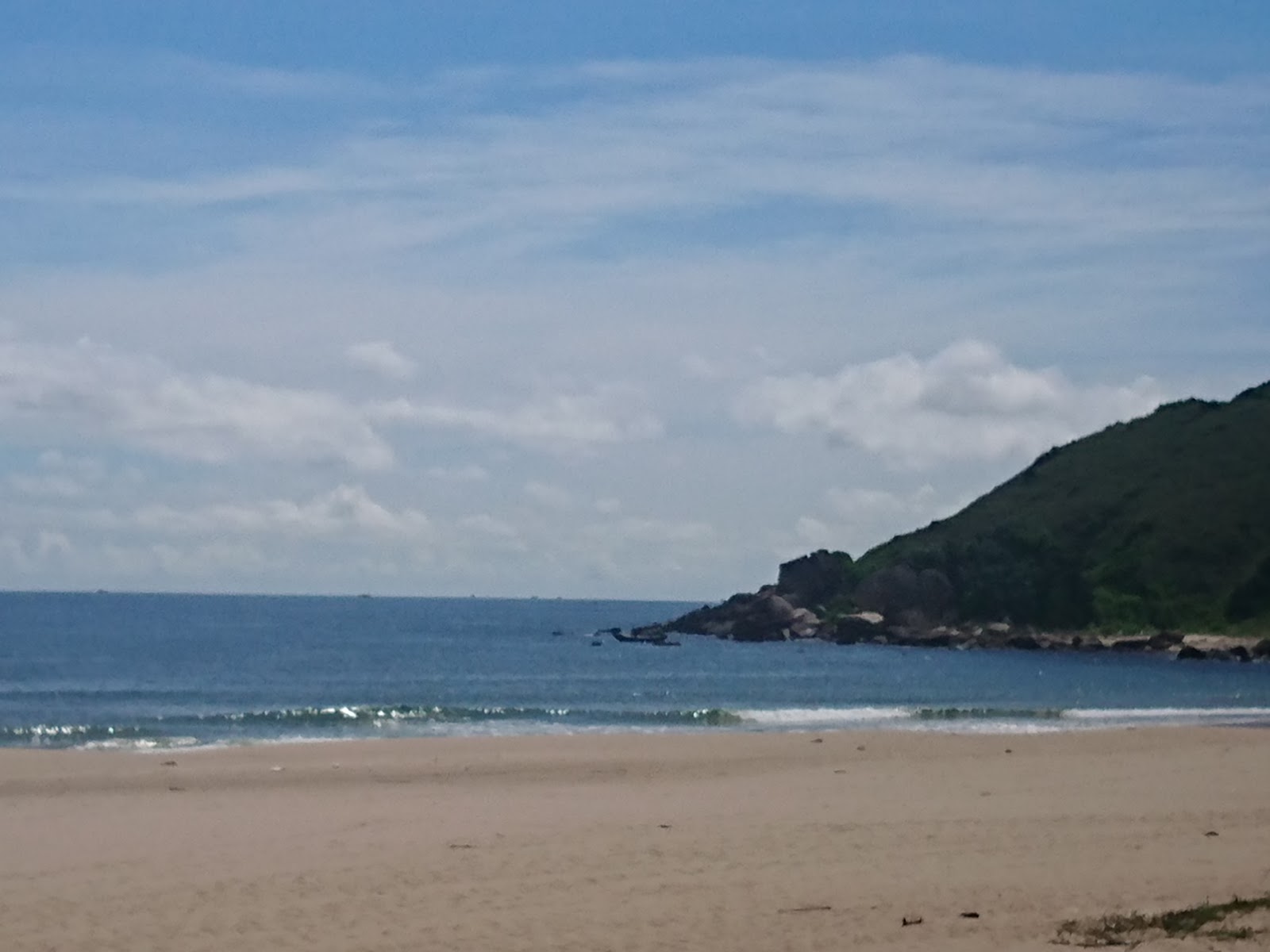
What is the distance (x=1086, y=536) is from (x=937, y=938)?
129339mm

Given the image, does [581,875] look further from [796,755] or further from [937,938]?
[796,755]

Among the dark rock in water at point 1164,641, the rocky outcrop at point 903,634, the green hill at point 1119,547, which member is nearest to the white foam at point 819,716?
the rocky outcrop at point 903,634

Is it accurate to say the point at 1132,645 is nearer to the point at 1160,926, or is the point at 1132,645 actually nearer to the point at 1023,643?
the point at 1023,643

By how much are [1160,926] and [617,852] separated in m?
6.33

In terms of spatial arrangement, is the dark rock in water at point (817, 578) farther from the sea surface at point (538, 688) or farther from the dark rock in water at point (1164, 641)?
the dark rock in water at point (1164, 641)

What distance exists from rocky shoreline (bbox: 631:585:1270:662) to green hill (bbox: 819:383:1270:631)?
3.86m

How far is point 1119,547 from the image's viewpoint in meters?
130

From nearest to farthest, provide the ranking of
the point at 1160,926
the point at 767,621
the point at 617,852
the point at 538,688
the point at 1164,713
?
the point at 1160,926, the point at 617,852, the point at 1164,713, the point at 538,688, the point at 767,621

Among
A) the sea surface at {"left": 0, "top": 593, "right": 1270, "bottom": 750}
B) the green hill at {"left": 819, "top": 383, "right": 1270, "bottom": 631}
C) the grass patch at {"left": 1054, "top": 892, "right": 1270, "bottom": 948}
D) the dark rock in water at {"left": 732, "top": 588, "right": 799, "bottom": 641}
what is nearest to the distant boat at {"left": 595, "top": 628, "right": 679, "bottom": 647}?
the sea surface at {"left": 0, "top": 593, "right": 1270, "bottom": 750}

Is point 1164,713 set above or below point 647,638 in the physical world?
below

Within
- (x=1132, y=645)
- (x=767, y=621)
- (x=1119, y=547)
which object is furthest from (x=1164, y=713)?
(x=1119, y=547)

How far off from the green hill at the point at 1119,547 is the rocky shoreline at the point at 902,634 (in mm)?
3865

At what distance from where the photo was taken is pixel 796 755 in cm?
3120

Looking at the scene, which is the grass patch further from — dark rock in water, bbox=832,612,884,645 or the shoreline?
dark rock in water, bbox=832,612,884,645
